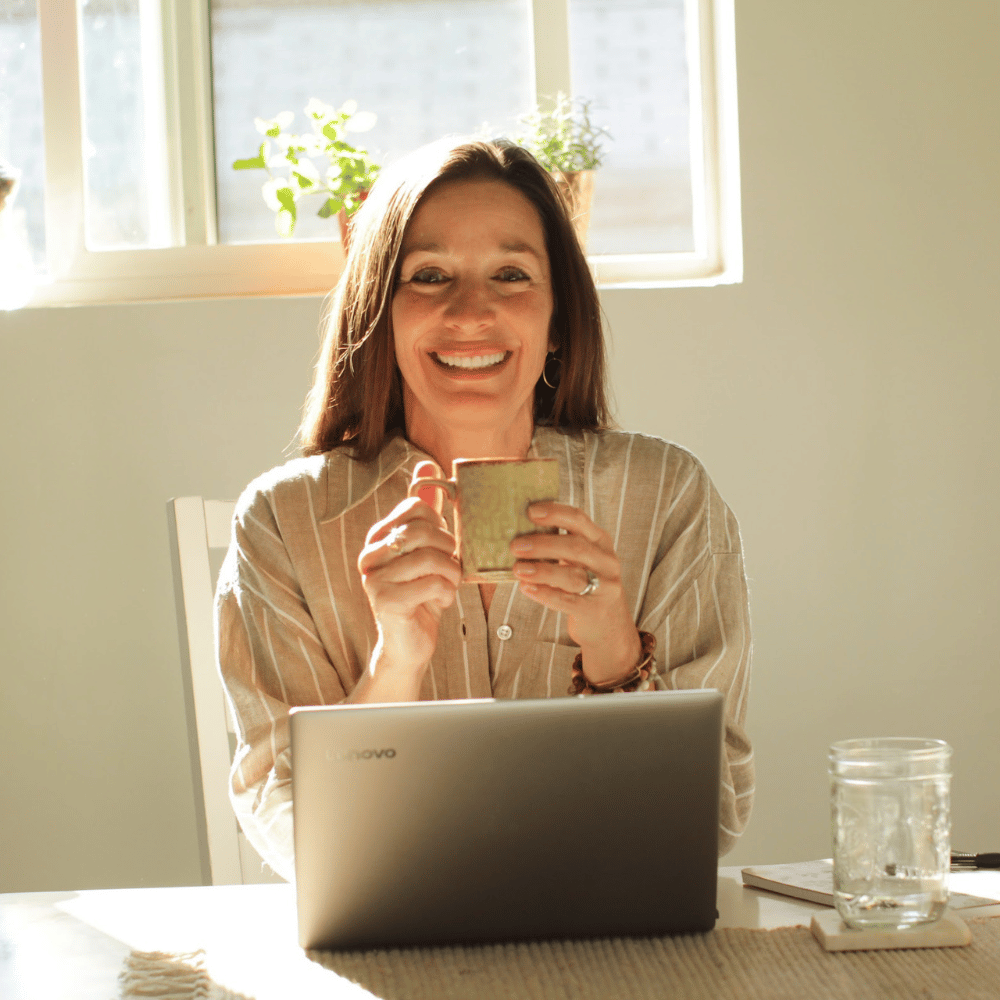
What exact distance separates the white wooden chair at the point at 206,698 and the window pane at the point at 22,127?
3.50ft

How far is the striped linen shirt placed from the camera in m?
1.41

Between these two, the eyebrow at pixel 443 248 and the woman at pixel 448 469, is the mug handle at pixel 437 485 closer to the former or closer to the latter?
the woman at pixel 448 469

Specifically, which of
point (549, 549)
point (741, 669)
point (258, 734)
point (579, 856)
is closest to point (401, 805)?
point (579, 856)

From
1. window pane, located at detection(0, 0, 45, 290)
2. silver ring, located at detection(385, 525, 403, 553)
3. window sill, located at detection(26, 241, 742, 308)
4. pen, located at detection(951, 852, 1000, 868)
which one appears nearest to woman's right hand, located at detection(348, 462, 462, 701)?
silver ring, located at detection(385, 525, 403, 553)

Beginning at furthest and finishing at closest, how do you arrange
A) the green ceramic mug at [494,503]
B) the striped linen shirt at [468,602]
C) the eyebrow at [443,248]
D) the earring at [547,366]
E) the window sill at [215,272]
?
the window sill at [215,272] → the earring at [547,366] → the eyebrow at [443,248] → the striped linen shirt at [468,602] → the green ceramic mug at [494,503]

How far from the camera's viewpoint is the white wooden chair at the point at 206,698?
1.57 meters

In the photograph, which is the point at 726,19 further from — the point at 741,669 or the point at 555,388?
the point at 741,669

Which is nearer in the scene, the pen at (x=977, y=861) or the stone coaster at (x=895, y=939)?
the stone coaster at (x=895, y=939)

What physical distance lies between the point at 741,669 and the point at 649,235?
1.30 m

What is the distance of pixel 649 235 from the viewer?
2545 millimetres

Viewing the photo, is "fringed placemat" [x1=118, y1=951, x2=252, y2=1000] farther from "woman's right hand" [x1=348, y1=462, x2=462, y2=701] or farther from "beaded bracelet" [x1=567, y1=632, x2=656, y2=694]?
"beaded bracelet" [x1=567, y1=632, x2=656, y2=694]

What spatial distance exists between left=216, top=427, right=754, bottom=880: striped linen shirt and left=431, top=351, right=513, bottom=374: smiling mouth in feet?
0.47

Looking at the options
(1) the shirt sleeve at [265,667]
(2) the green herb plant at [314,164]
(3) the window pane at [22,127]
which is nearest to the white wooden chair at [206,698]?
(1) the shirt sleeve at [265,667]

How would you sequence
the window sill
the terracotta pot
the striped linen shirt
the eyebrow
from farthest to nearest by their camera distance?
the window sill
the terracotta pot
the eyebrow
the striped linen shirt
